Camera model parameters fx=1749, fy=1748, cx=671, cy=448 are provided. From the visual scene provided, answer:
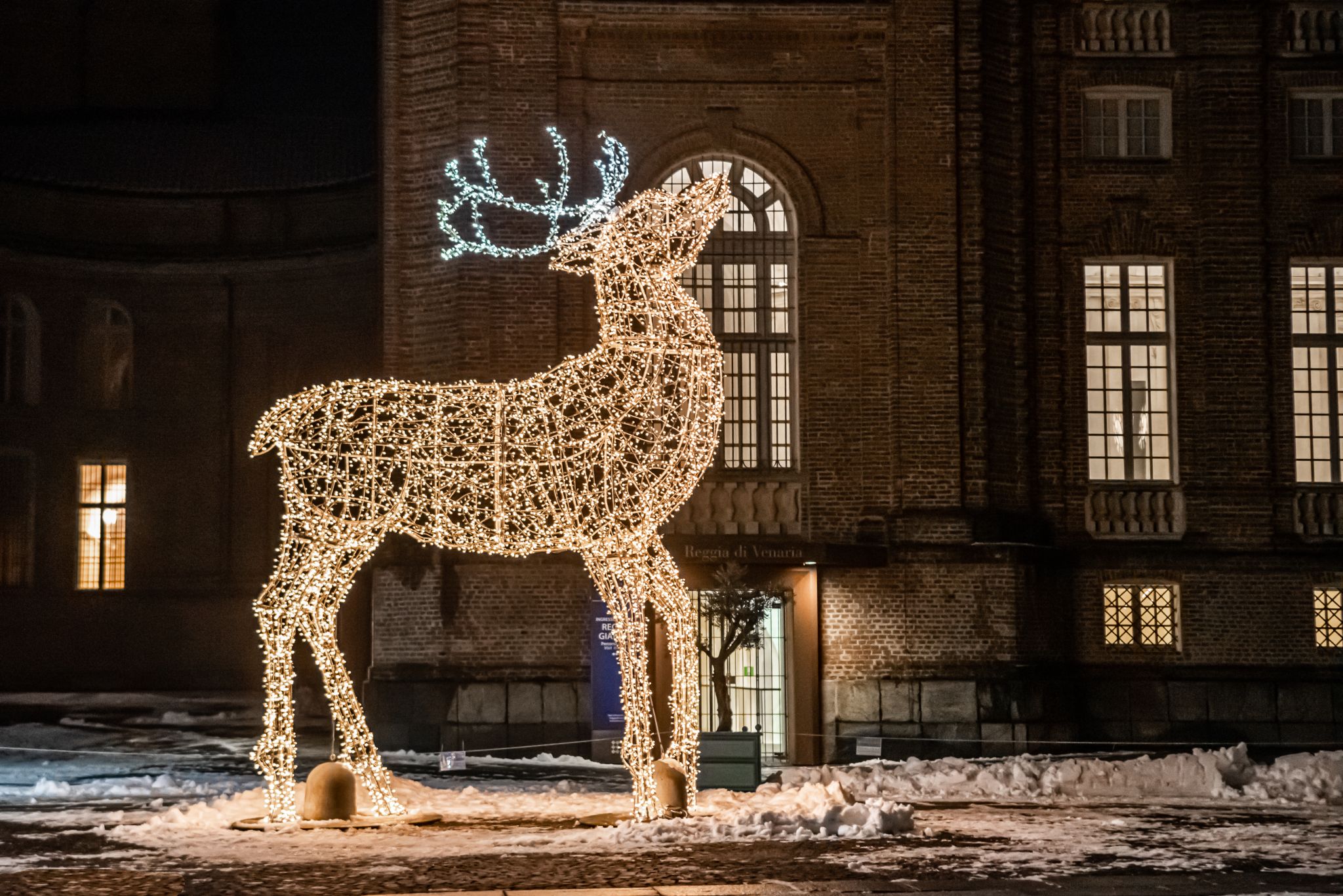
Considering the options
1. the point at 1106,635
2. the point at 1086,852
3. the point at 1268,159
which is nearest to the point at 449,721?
the point at 1106,635

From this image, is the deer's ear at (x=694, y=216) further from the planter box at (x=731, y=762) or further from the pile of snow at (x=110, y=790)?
the pile of snow at (x=110, y=790)

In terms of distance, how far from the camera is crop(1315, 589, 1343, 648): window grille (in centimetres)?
2505

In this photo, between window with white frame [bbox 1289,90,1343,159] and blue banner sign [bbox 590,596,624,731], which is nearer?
blue banner sign [bbox 590,596,624,731]

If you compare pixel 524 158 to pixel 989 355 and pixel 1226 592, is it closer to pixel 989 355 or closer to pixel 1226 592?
pixel 989 355

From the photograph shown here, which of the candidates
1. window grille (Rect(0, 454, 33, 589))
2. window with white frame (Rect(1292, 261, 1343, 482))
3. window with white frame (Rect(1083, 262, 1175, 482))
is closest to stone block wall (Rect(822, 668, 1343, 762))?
window with white frame (Rect(1083, 262, 1175, 482))

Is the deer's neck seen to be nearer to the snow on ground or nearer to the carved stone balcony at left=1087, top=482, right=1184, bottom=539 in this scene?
the snow on ground

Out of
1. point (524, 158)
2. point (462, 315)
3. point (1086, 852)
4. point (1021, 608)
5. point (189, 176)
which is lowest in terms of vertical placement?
point (1086, 852)

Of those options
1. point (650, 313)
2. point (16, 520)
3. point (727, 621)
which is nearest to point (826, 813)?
point (650, 313)

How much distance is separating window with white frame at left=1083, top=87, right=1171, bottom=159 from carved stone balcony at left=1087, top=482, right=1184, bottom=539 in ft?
15.9

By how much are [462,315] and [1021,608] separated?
8.60 meters

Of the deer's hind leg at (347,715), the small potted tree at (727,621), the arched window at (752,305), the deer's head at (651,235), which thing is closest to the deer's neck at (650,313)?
the deer's head at (651,235)

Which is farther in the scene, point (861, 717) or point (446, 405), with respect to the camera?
point (861, 717)

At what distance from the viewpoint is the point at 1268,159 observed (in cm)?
2558

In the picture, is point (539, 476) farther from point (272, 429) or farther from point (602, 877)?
point (602, 877)
